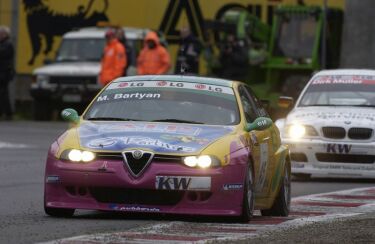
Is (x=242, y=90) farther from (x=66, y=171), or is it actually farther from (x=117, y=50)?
(x=117, y=50)

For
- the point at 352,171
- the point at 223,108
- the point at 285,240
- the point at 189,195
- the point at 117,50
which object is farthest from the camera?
the point at 117,50

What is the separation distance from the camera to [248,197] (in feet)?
40.2

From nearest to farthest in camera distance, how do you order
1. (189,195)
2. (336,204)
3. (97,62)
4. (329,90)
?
(189,195) < (336,204) < (329,90) < (97,62)

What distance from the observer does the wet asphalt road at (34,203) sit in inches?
442

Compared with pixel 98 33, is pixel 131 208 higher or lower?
higher

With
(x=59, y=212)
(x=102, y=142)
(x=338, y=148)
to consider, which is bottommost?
(x=338, y=148)

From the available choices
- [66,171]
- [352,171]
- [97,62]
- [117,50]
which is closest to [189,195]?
[66,171]

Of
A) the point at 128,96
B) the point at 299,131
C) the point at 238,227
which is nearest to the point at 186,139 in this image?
the point at 238,227

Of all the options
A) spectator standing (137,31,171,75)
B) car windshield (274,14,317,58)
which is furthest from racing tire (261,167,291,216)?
car windshield (274,14,317,58)

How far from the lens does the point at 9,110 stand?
106 ft

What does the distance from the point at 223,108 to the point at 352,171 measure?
5919 mm

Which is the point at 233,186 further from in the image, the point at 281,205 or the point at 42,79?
the point at 42,79

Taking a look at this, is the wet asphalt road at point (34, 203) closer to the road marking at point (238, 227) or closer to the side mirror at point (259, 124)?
the road marking at point (238, 227)

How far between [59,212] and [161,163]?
3.54ft
